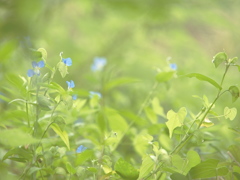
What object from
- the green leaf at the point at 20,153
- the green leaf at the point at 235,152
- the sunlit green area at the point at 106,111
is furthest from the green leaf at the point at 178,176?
the green leaf at the point at 20,153

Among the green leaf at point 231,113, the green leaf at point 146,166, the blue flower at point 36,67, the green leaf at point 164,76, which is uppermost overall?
the green leaf at point 164,76

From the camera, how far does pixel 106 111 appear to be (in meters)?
0.66

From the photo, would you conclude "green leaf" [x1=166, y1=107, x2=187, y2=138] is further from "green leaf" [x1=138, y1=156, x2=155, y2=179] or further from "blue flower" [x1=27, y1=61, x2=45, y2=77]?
"blue flower" [x1=27, y1=61, x2=45, y2=77]

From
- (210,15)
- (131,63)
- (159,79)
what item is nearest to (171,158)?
(159,79)

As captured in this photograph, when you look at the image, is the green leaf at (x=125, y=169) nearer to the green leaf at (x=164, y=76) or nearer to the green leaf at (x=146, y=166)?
the green leaf at (x=146, y=166)

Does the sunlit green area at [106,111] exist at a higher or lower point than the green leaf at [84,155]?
higher

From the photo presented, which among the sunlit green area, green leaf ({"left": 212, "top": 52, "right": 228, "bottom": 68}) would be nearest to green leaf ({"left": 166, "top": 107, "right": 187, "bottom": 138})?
the sunlit green area

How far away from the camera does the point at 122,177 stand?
0.63 metres

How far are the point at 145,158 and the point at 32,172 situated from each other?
198 millimetres

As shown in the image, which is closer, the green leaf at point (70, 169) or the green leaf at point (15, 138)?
the green leaf at point (15, 138)

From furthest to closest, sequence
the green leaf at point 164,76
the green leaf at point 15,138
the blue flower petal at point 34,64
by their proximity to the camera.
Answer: the green leaf at point 164,76 < the blue flower petal at point 34,64 < the green leaf at point 15,138

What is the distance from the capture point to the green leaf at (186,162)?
666 millimetres

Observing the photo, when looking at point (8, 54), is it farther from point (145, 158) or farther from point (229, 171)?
point (229, 171)

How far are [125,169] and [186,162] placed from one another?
0.13 meters
